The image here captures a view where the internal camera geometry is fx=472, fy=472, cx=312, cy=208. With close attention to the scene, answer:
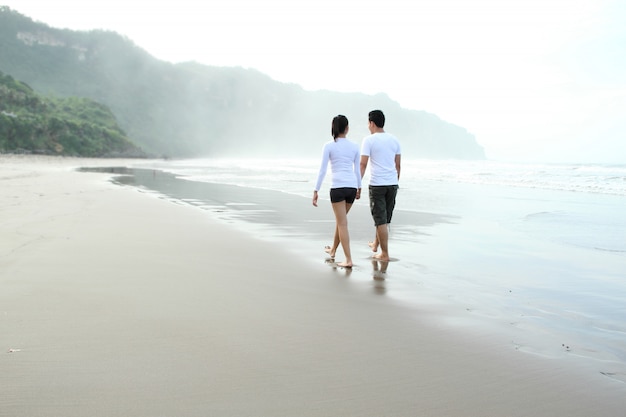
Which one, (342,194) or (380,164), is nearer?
(342,194)

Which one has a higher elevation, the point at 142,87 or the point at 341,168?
the point at 142,87

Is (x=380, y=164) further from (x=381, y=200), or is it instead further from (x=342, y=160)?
(x=342, y=160)

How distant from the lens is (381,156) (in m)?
6.29

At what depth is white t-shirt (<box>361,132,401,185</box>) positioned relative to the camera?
6.28m

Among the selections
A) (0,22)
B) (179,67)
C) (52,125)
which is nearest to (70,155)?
(52,125)

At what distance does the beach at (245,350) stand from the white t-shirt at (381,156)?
164 centimetres

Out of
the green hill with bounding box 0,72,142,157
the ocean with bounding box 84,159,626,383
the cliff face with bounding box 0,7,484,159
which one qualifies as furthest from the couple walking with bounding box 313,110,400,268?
the cliff face with bounding box 0,7,484,159

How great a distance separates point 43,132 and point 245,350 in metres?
74.3

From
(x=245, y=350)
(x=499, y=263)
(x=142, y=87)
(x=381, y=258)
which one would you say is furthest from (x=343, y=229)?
(x=142, y=87)

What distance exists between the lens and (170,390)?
227cm

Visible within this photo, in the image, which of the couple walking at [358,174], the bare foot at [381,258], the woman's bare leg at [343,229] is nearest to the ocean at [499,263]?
the bare foot at [381,258]

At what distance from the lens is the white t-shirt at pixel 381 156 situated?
6281 mm

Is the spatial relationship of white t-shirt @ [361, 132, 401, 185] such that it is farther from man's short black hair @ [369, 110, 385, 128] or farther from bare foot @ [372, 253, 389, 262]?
bare foot @ [372, 253, 389, 262]

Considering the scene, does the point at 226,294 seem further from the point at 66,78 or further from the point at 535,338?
the point at 66,78
